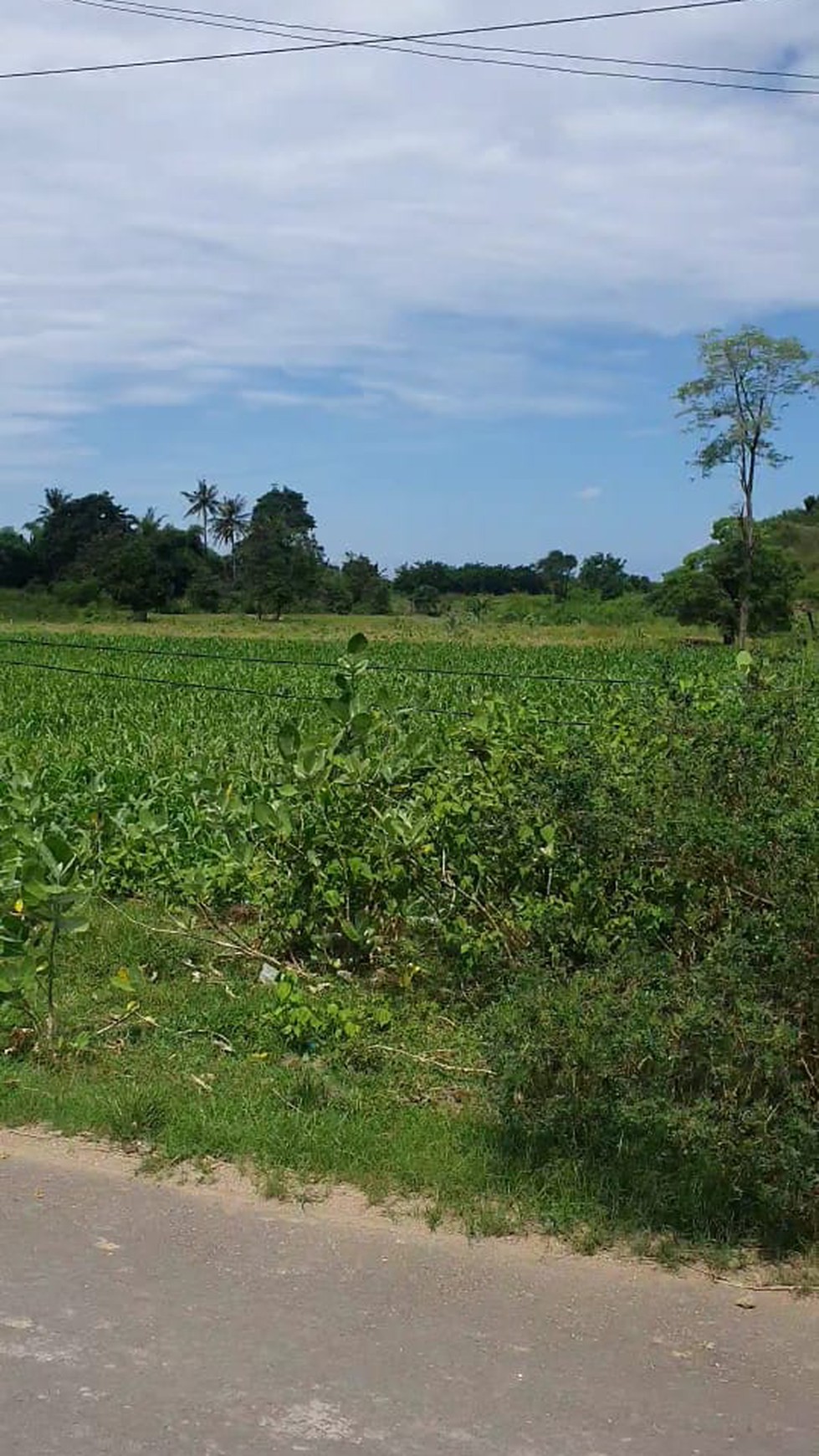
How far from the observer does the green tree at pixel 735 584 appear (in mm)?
46344

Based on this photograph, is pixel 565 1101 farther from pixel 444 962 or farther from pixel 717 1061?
pixel 444 962

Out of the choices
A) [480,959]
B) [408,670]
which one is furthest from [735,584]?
[480,959]

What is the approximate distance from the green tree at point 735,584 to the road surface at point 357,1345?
4239 cm

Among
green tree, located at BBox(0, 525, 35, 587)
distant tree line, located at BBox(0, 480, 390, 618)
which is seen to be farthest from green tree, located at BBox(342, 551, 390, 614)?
green tree, located at BBox(0, 525, 35, 587)

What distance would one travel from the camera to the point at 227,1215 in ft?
14.1

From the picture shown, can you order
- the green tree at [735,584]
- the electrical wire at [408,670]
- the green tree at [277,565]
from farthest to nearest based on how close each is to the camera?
the green tree at [277,565]
the green tree at [735,584]
the electrical wire at [408,670]

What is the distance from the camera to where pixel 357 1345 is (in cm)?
351

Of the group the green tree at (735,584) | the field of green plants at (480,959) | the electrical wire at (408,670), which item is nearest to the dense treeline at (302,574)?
the green tree at (735,584)

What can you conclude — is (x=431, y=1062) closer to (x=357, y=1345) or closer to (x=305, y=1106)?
(x=305, y=1106)

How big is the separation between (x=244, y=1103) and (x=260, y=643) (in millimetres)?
41729

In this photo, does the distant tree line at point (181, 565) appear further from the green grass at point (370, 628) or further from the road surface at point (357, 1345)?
the road surface at point (357, 1345)

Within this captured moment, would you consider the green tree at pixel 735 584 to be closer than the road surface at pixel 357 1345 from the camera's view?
No

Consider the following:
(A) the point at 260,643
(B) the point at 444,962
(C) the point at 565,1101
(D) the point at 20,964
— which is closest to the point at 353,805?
(B) the point at 444,962

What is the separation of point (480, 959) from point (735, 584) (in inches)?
1686
